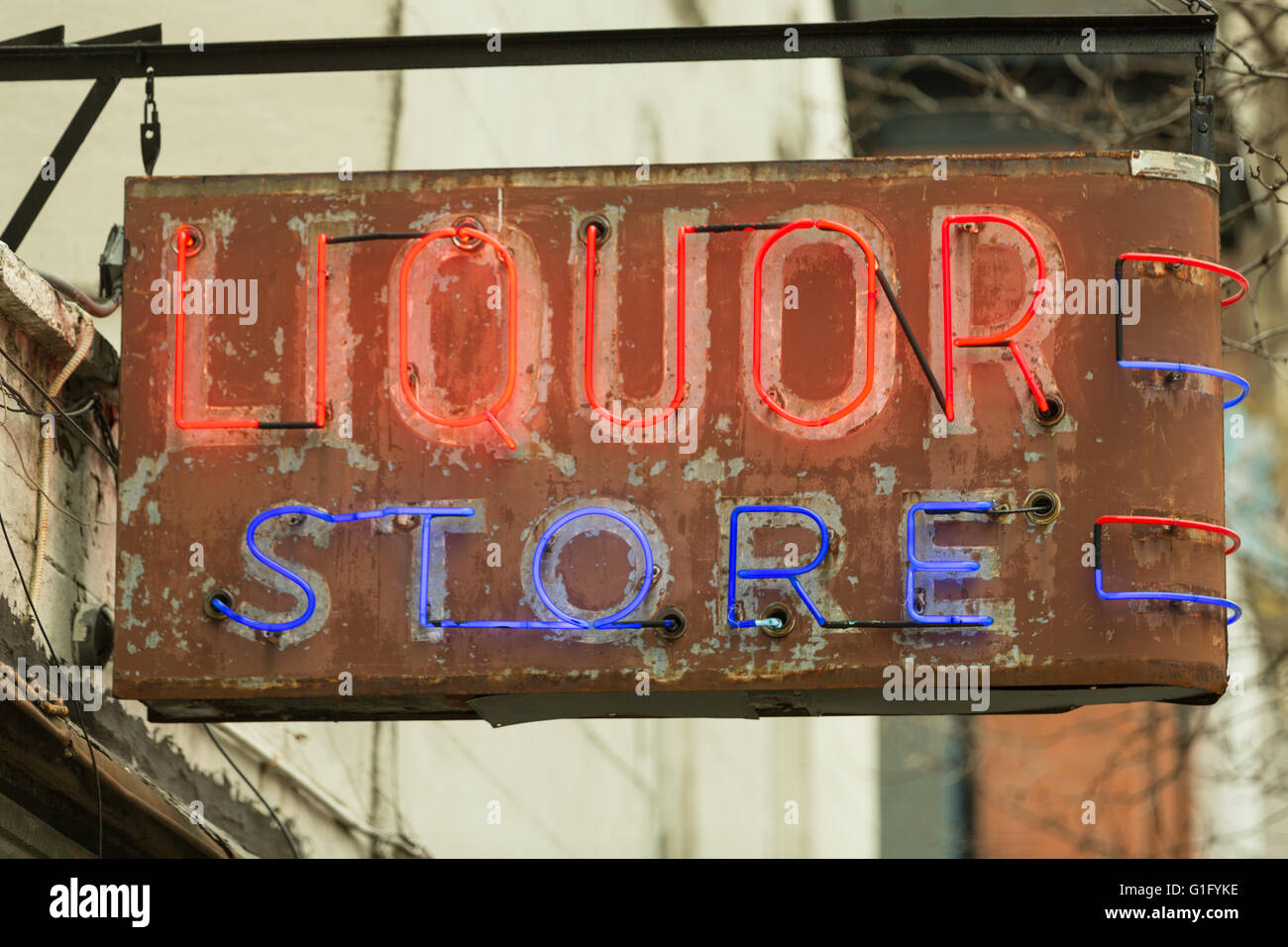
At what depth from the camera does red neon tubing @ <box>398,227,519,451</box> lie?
616cm

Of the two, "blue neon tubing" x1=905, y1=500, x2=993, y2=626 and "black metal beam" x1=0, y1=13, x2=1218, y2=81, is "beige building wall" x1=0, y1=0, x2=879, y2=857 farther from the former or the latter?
"blue neon tubing" x1=905, y1=500, x2=993, y2=626

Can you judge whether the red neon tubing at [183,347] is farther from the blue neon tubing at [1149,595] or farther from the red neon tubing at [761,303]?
the blue neon tubing at [1149,595]

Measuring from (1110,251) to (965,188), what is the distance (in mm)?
512

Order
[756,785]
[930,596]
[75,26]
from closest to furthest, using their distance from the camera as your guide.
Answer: [930,596]
[75,26]
[756,785]

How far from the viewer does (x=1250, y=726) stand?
17984mm

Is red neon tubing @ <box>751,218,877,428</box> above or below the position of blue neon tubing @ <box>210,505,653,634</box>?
above

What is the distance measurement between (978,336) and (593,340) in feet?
4.06

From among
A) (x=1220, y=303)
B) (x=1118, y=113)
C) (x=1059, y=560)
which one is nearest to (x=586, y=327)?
(x=1059, y=560)

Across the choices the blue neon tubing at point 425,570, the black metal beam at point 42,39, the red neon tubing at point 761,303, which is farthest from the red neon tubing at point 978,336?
the black metal beam at point 42,39

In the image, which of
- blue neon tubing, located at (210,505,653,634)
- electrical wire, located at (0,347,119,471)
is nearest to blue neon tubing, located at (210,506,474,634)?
blue neon tubing, located at (210,505,653,634)

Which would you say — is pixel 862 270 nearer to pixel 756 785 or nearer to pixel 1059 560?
pixel 1059 560

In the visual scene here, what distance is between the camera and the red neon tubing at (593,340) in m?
6.14

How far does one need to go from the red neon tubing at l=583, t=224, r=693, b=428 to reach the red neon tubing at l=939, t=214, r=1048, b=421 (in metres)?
0.84

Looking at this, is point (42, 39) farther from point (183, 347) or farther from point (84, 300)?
point (183, 347)
